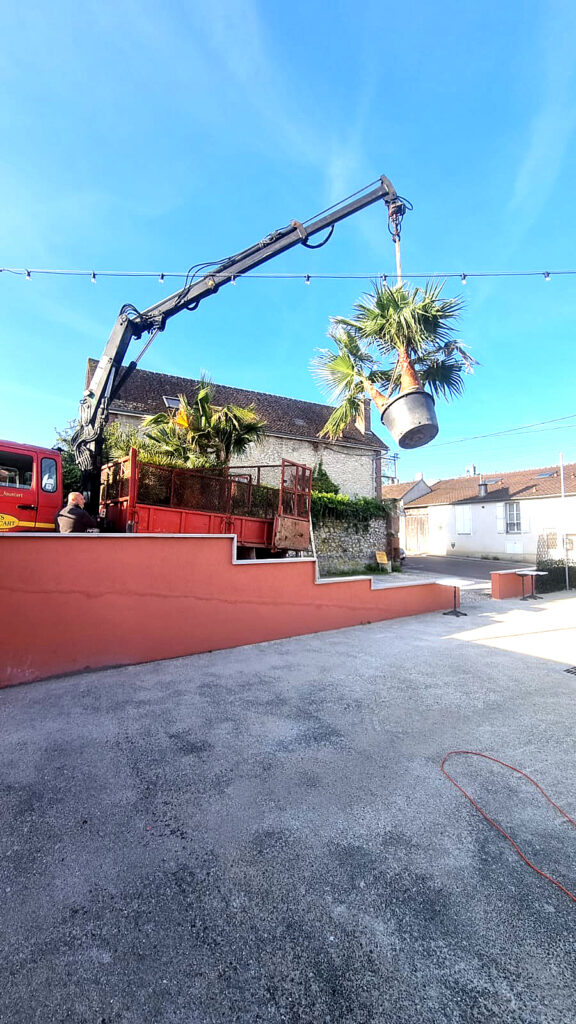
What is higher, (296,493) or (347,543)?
(296,493)

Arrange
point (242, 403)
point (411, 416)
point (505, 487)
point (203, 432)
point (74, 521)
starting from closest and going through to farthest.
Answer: point (411, 416), point (74, 521), point (203, 432), point (242, 403), point (505, 487)

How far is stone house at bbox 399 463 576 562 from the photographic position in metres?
20.6

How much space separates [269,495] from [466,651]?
4.12m

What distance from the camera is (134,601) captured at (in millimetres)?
5352

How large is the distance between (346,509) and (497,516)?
12.2 meters

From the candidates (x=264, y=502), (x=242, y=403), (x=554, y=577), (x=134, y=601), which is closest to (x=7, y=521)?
(x=134, y=601)

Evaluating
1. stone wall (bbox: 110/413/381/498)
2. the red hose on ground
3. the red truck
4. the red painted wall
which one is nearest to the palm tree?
the red truck

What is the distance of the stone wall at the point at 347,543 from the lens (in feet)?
49.8

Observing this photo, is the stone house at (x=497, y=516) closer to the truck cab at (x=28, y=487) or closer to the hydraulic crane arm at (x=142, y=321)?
the hydraulic crane arm at (x=142, y=321)

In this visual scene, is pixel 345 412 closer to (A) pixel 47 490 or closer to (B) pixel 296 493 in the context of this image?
(B) pixel 296 493

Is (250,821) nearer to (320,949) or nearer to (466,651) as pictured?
(320,949)

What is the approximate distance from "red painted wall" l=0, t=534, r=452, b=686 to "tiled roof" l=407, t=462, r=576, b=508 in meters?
19.4

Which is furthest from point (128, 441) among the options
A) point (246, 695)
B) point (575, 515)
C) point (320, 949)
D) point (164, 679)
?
point (575, 515)

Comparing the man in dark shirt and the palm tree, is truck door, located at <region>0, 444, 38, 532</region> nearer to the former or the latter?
the man in dark shirt
